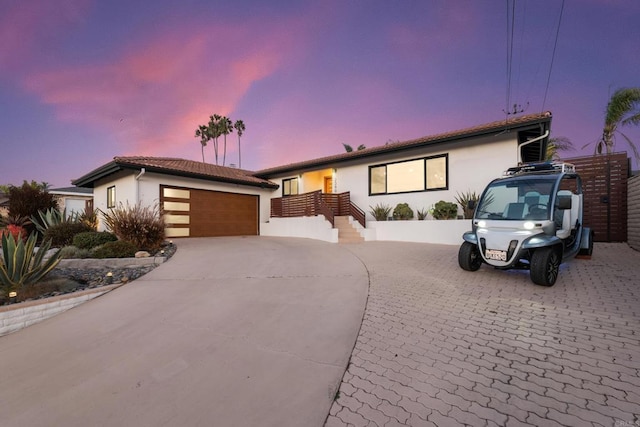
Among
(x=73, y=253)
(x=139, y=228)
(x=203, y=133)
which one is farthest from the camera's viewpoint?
(x=203, y=133)

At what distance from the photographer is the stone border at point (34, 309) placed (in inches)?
153

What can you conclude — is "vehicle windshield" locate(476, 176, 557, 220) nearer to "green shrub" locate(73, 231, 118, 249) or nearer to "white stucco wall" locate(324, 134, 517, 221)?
"white stucco wall" locate(324, 134, 517, 221)

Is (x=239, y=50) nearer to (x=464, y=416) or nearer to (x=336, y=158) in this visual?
(x=336, y=158)

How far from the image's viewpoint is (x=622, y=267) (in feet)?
18.5

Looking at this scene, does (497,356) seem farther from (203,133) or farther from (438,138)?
(203,133)

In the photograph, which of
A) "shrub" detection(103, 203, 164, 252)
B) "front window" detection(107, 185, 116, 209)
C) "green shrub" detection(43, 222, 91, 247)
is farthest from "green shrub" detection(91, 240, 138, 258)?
"front window" detection(107, 185, 116, 209)

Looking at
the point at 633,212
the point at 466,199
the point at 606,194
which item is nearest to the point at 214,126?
the point at 466,199

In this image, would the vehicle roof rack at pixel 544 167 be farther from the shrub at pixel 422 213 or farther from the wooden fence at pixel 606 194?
the shrub at pixel 422 213

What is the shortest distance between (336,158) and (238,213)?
6.43m

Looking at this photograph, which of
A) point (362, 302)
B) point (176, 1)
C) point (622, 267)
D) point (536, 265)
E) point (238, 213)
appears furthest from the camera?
point (238, 213)

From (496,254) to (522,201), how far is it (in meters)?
2.09

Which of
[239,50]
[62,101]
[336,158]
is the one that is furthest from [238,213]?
[62,101]

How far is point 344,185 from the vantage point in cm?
1417

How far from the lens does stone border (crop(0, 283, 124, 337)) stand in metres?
A: 3.89
